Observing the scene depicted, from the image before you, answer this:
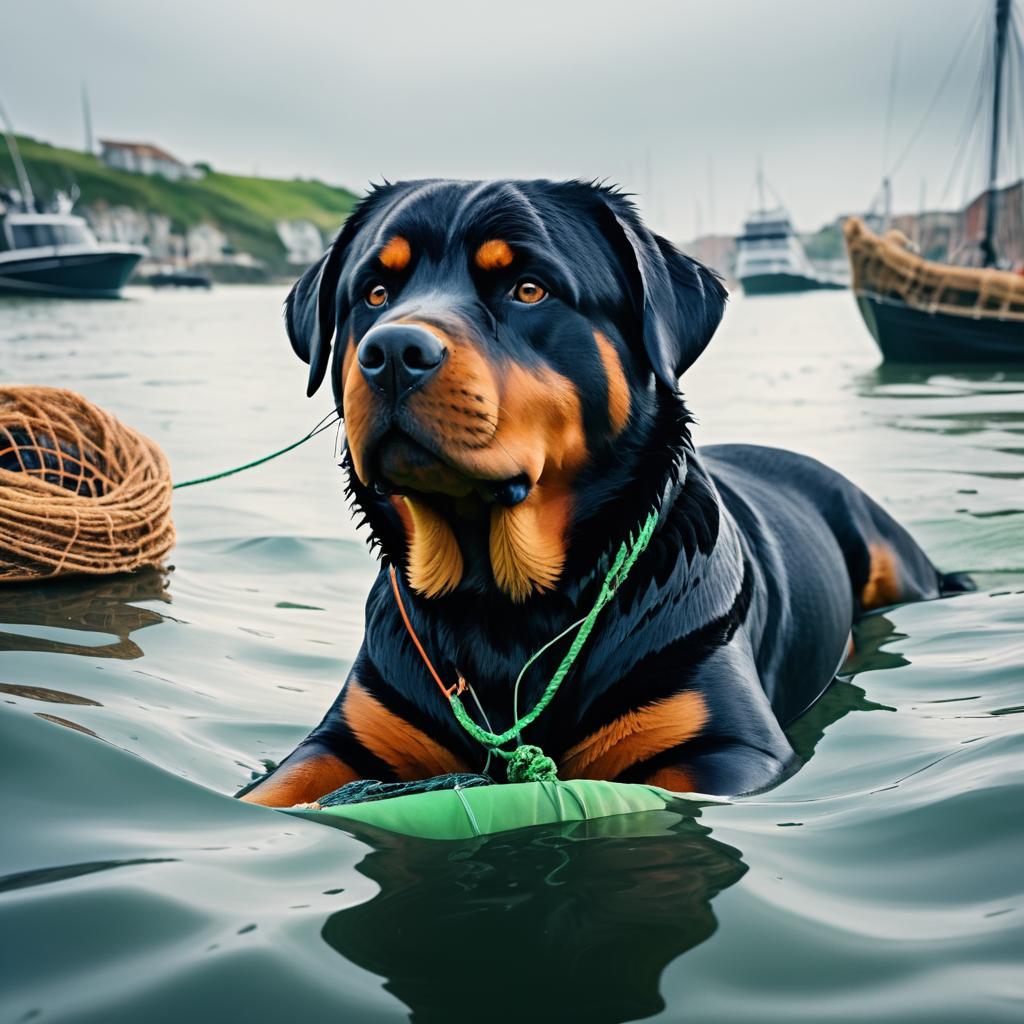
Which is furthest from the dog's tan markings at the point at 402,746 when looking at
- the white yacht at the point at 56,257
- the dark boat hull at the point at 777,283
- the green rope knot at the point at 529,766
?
the dark boat hull at the point at 777,283

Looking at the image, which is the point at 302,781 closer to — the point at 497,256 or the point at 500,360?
the point at 500,360

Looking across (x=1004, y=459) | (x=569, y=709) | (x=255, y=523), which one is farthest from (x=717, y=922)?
(x=1004, y=459)

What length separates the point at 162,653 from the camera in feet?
13.7

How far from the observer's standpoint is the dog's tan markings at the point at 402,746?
3133 mm

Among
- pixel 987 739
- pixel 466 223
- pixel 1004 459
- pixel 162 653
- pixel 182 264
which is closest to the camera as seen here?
pixel 987 739

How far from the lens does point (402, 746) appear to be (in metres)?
3.15

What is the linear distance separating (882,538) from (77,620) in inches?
127

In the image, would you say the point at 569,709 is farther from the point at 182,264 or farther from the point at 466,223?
the point at 182,264

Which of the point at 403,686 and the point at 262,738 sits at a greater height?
the point at 403,686

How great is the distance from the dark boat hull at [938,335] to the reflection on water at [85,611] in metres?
16.3

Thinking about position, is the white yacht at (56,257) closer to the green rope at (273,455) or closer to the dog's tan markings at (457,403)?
the green rope at (273,455)

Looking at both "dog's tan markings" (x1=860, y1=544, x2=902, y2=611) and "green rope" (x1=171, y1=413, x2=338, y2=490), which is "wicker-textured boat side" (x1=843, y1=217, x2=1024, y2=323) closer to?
"dog's tan markings" (x1=860, y1=544, x2=902, y2=611)

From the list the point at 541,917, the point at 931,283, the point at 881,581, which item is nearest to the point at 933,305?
the point at 931,283

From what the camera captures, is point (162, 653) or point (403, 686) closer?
point (403, 686)
